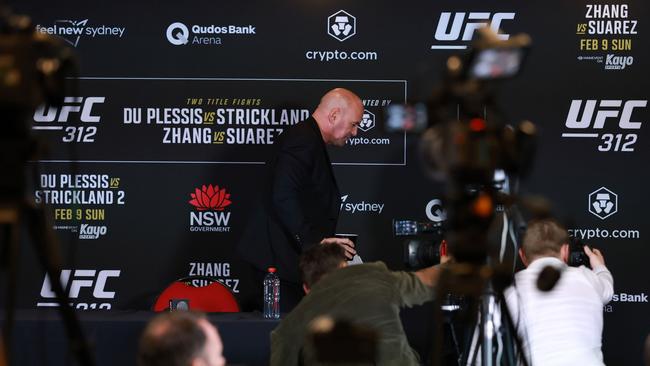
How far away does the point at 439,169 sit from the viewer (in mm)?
1939

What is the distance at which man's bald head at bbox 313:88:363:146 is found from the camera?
206 inches

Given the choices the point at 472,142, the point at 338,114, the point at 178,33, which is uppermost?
the point at 178,33

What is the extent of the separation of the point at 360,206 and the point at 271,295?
1.40 meters

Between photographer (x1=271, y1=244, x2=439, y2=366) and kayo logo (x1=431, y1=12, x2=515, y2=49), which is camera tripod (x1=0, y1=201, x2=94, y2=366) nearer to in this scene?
photographer (x1=271, y1=244, x2=439, y2=366)

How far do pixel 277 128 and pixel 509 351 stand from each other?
2679 mm

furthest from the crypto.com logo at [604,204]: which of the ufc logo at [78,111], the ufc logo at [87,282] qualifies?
the ufc logo at [78,111]

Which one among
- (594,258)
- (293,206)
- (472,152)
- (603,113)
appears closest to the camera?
(472,152)

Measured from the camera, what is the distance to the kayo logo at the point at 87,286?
600 centimetres

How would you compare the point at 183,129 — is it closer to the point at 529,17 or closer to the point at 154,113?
the point at 154,113

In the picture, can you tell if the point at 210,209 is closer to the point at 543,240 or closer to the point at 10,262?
the point at 543,240

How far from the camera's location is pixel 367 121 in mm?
5961

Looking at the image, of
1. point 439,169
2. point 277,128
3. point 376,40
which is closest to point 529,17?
point 376,40

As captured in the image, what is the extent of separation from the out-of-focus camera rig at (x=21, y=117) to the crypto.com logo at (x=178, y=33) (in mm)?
4094

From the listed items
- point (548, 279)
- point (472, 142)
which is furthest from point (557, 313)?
point (472, 142)
